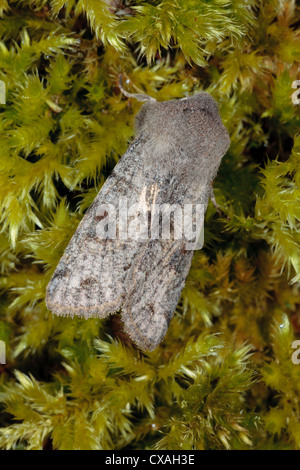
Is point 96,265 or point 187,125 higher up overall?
point 187,125

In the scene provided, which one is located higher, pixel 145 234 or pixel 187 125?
pixel 187 125

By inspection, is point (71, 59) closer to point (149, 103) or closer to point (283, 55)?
point (149, 103)

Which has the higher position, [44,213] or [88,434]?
[44,213]

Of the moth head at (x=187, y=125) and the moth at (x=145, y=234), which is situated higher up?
the moth head at (x=187, y=125)

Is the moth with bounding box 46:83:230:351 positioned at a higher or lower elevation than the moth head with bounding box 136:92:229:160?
lower

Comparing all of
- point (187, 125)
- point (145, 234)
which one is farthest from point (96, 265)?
point (187, 125)

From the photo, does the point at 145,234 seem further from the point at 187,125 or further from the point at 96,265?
the point at 187,125

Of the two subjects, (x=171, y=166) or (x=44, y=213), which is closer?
(x=171, y=166)
